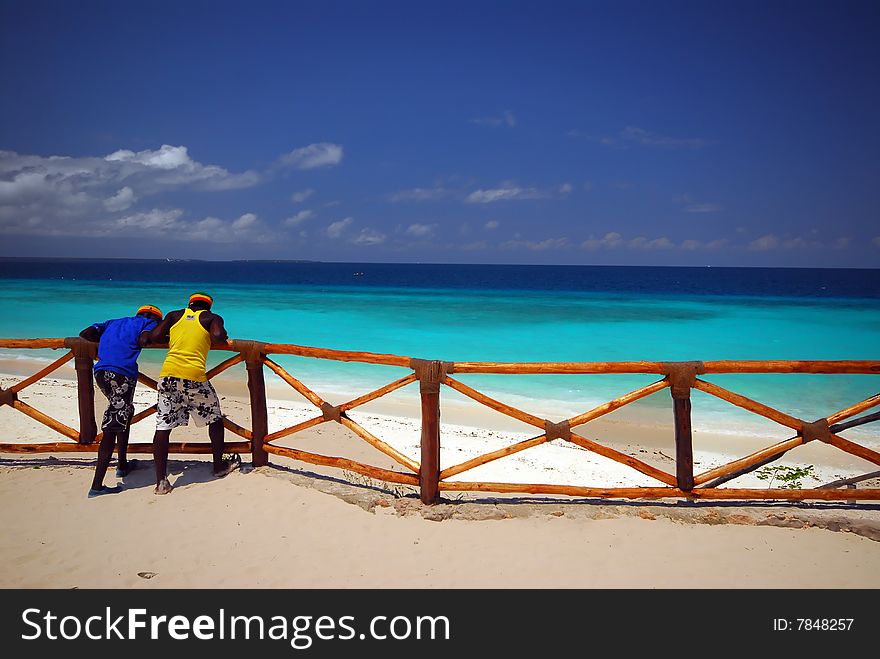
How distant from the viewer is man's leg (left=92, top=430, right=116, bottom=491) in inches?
182

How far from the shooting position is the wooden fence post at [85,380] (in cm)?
518

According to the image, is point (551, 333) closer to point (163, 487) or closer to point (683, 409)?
point (683, 409)

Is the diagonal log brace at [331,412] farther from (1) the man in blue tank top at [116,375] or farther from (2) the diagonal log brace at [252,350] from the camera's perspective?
(1) the man in blue tank top at [116,375]

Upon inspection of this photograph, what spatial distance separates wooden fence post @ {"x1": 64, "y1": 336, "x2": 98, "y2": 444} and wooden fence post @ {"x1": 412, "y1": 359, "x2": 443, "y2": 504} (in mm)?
3252

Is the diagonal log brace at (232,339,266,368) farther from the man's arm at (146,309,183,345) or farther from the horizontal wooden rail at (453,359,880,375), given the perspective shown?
the horizontal wooden rail at (453,359,880,375)

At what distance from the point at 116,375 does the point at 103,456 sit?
0.71 m

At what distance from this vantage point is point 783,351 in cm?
2297

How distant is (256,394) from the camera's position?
17.0 ft

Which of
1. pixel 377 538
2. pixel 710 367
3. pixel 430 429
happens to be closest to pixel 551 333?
pixel 710 367

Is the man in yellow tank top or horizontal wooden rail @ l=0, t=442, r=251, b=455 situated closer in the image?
the man in yellow tank top

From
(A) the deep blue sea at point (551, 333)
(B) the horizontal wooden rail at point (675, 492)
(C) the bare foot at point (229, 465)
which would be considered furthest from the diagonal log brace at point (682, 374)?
(A) the deep blue sea at point (551, 333)

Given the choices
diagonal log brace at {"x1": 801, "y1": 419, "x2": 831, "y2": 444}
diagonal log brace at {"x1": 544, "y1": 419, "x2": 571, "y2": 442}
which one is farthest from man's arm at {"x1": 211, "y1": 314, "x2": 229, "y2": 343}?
diagonal log brace at {"x1": 801, "y1": 419, "x2": 831, "y2": 444}

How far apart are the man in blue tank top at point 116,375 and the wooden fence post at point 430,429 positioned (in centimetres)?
247
